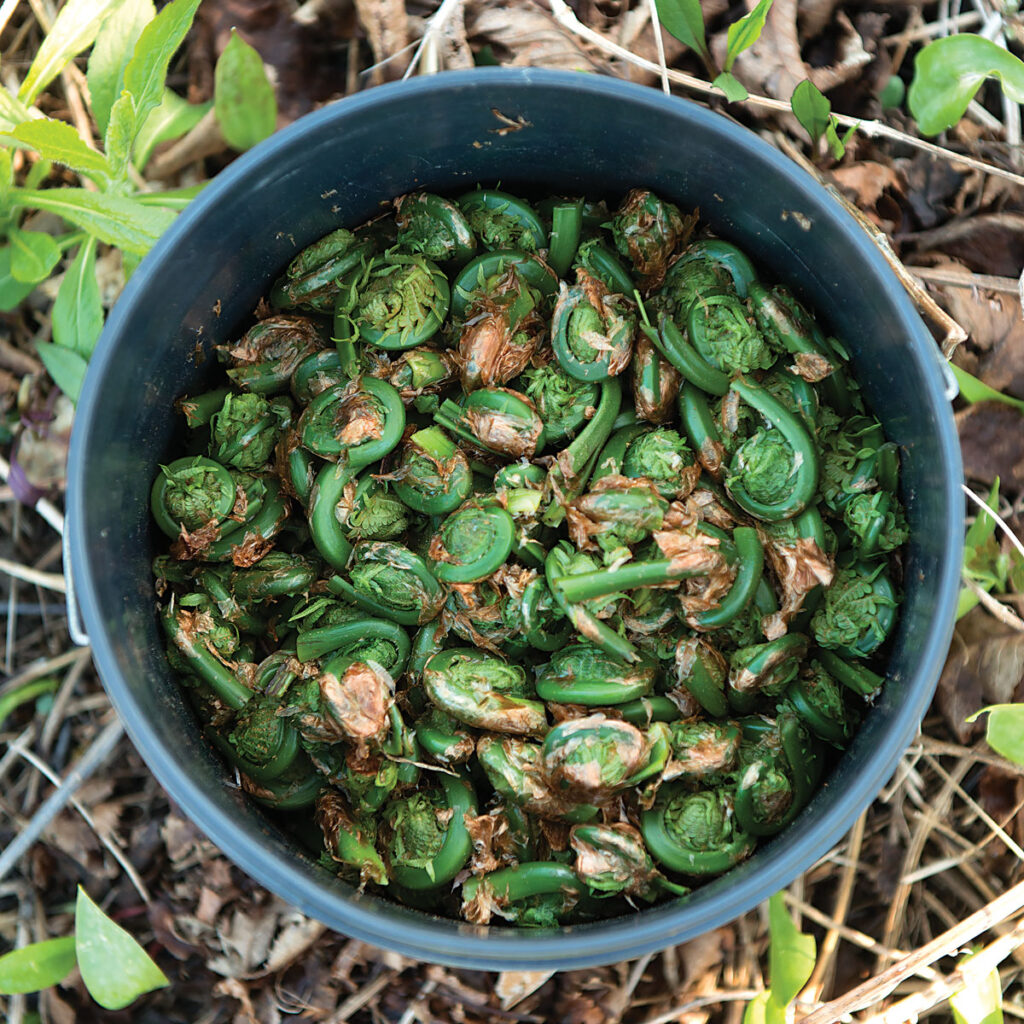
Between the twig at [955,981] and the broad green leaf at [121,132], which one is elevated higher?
the broad green leaf at [121,132]

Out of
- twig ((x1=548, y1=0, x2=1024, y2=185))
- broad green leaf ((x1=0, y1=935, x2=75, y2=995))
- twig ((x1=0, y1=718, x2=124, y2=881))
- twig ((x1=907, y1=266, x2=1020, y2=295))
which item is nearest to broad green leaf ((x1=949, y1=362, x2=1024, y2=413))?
twig ((x1=907, y1=266, x2=1020, y2=295))

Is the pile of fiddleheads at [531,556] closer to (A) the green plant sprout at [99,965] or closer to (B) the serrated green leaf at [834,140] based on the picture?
(B) the serrated green leaf at [834,140]

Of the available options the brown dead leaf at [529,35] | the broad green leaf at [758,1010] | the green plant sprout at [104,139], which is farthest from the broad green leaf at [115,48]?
the broad green leaf at [758,1010]

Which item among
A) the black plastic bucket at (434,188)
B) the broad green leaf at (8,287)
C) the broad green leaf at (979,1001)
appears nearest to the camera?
the black plastic bucket at (434,188)

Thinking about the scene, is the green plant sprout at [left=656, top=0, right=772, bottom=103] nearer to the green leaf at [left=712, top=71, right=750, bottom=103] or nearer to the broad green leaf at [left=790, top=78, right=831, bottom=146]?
the green leaf at [left=712, top=71, right=750, bottom=103]

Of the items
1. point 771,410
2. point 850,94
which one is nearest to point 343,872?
point 771,410

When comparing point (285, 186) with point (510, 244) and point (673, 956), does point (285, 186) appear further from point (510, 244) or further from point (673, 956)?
point (673, 956)

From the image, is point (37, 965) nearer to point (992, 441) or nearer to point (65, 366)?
point (65, 366)
